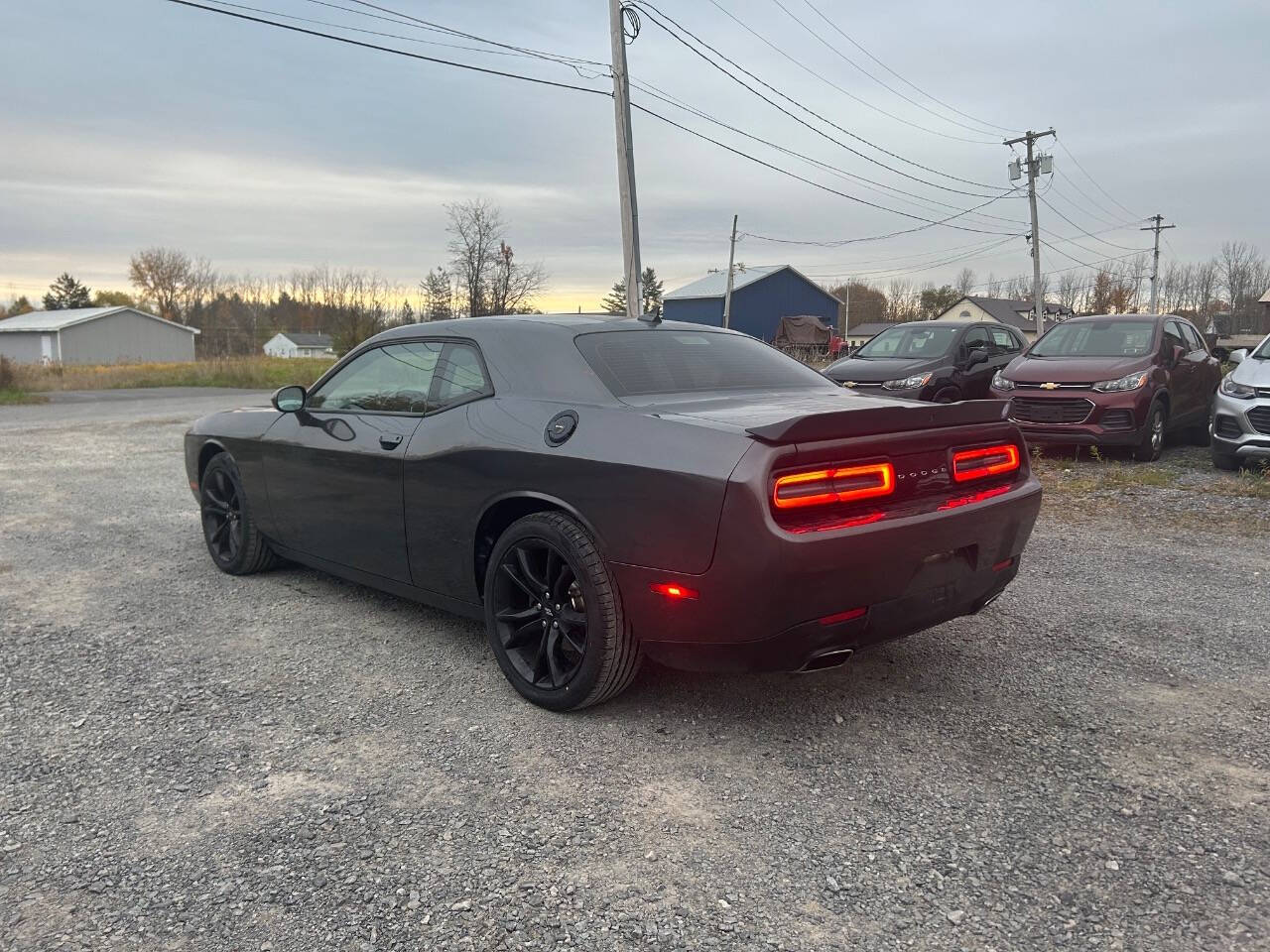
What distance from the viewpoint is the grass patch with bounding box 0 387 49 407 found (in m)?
21.6

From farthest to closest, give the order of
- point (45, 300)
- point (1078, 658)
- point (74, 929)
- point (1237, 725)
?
point (45, 300)
point (1078, 658)
point (1237, 725)
point (74, 929)

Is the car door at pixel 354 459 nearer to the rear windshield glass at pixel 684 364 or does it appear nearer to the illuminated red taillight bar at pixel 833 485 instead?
the rear windshield glass at pixel 684 364

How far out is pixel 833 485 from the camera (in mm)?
2779

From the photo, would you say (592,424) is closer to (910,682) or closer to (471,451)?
(471,451)

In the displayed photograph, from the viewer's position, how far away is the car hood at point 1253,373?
7858 mm

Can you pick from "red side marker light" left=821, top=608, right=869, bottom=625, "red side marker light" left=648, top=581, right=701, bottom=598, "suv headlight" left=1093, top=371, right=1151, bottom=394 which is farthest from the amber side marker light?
"suv headlight" left=1093, top=371, right=1151, bottom=394

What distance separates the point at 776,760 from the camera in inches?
114

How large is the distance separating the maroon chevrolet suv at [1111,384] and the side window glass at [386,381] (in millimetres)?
6197

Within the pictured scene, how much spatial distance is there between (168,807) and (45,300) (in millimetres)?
103926

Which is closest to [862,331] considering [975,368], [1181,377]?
[975,368]

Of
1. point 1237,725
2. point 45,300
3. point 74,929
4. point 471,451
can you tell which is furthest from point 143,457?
point 45,300

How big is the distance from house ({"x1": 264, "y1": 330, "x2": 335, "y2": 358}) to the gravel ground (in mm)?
93588

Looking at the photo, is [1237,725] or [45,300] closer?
[1237,725]

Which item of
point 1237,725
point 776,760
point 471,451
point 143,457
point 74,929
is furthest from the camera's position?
point 143,457
